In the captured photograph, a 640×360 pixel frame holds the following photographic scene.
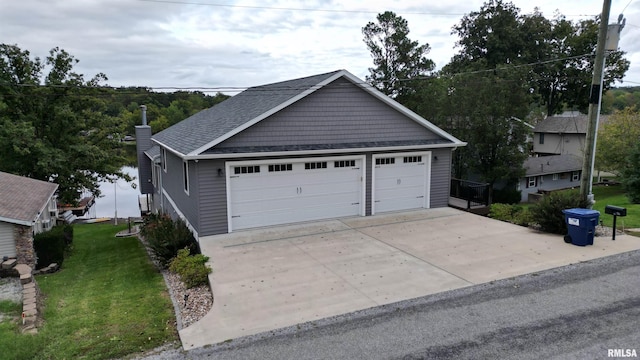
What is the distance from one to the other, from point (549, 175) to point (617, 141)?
15.8 ft

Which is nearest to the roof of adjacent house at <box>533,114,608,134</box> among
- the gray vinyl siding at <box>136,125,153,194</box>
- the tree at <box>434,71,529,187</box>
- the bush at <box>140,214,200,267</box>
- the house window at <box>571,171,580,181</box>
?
the house window at <box>571,171,580,181</box>

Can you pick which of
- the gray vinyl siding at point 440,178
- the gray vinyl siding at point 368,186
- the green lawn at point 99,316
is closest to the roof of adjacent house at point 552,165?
the gray vinyl siding at point 440,178

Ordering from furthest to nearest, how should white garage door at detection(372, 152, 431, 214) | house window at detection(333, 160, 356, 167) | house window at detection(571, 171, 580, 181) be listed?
house window at detection(571, 171, 580, 181)
white garage door at detection(372, 152, 431, 214)
house window at detection(333, 160, 356, 167)

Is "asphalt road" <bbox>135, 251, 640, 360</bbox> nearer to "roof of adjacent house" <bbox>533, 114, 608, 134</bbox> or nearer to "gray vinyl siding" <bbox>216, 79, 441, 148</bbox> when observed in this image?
"gray vinyl siding" <bbox>216, 79, 441, 148</bbox>

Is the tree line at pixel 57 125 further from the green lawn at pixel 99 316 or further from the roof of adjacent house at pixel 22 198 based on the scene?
the green lawn at pixel 99 316

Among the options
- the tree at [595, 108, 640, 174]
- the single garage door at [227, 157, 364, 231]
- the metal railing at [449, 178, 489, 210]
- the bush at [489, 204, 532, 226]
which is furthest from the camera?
the tree at [595, 108, 640, 174]

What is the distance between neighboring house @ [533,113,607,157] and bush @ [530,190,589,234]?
102 feet

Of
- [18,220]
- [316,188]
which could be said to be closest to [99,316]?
[18,220]

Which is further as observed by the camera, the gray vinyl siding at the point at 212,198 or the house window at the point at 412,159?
the house window at the point at 412,159

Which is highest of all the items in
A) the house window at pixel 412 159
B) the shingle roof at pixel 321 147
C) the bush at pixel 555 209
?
the shingle roof at pixel 321 147

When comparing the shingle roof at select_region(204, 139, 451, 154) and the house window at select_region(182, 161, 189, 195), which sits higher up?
the shingle roof at select_region(204, 139, 451, 154)

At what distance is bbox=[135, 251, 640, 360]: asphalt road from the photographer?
5.68 m

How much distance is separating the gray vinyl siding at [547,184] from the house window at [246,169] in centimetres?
2320

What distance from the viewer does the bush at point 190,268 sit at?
855cm
